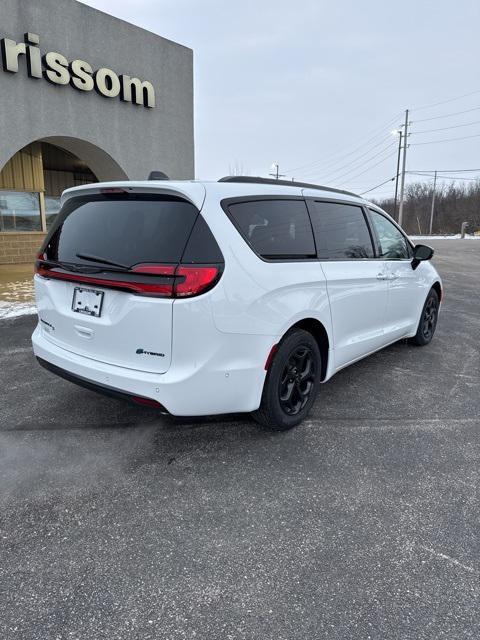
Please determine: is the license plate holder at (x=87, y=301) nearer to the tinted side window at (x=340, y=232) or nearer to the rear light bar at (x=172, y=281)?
the rear light bar at (x=172, y=281)

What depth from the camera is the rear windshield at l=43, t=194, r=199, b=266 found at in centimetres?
254

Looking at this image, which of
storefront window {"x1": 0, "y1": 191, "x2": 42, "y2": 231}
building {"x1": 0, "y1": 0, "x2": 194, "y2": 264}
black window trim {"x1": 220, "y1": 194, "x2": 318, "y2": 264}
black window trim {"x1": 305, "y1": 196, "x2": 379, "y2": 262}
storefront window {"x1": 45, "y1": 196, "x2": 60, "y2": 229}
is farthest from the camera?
storefront window {"x1": 45, "y1": 196, "x2": 60, "y2": 229}

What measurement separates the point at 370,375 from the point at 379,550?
2.55 m

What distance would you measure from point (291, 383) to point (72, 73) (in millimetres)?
10757

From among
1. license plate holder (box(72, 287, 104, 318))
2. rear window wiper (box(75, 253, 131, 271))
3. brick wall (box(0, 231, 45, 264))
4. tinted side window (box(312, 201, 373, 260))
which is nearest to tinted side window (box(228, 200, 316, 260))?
tinted side window (box(312, 201, 373, 260))

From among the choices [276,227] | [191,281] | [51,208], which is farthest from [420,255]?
[51,208]

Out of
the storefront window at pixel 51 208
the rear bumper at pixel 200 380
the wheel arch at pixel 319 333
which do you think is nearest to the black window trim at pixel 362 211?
the wheel arch at pixel 319 333

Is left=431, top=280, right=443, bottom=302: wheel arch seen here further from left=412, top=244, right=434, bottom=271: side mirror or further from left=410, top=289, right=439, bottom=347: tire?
left=412, top=244, right=434, bottom=271: side mirror

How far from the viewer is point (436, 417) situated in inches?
141

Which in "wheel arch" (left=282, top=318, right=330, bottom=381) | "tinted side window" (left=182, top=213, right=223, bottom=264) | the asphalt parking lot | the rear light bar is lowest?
the asphalt parking lot

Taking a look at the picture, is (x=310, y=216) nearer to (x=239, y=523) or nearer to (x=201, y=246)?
(x=201, y=246)

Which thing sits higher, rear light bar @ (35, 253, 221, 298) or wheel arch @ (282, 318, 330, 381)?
rear light bar @ (35, 253, 221, 298)

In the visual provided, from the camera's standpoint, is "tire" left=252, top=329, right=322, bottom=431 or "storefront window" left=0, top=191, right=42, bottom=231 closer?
"tire" left=252, top=329, right=322, bottom=431

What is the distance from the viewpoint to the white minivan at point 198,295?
2.51 m
